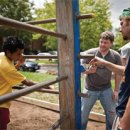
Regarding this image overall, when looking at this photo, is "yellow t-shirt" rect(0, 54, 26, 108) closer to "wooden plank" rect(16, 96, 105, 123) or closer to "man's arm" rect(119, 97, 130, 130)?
"man's arm" rect(119, 97, 130, 130)

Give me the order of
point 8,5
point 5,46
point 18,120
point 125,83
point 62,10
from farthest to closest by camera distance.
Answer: point 8,5 < point 18,120 < point 5,46 < point 62,10 < point 125,83

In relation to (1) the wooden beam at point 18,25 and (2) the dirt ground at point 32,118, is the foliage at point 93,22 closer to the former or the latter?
(2) the dirt ground at point 32,118

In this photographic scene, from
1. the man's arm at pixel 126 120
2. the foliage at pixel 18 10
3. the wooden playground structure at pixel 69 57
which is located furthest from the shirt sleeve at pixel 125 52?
the foliage at pixel 18 10

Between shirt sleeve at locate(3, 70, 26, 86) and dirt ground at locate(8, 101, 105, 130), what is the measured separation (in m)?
2.20

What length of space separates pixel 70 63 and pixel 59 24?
12.8 inches

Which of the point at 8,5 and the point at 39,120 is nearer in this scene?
the point at 39,120

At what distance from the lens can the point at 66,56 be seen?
8.02ft

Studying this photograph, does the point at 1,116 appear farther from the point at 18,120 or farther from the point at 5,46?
the point at 18,120

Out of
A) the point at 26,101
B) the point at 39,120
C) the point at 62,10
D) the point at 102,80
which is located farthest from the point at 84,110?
the point at 26,101

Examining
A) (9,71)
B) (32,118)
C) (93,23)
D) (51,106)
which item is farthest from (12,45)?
(93,23)

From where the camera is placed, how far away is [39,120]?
5.04 meters

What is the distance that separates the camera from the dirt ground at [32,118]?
470 centimetres

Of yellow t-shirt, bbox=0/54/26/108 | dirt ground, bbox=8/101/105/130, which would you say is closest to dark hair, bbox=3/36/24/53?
yellow t-shirt, bbox=0/54/26/108

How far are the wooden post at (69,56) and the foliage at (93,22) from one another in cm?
2674
